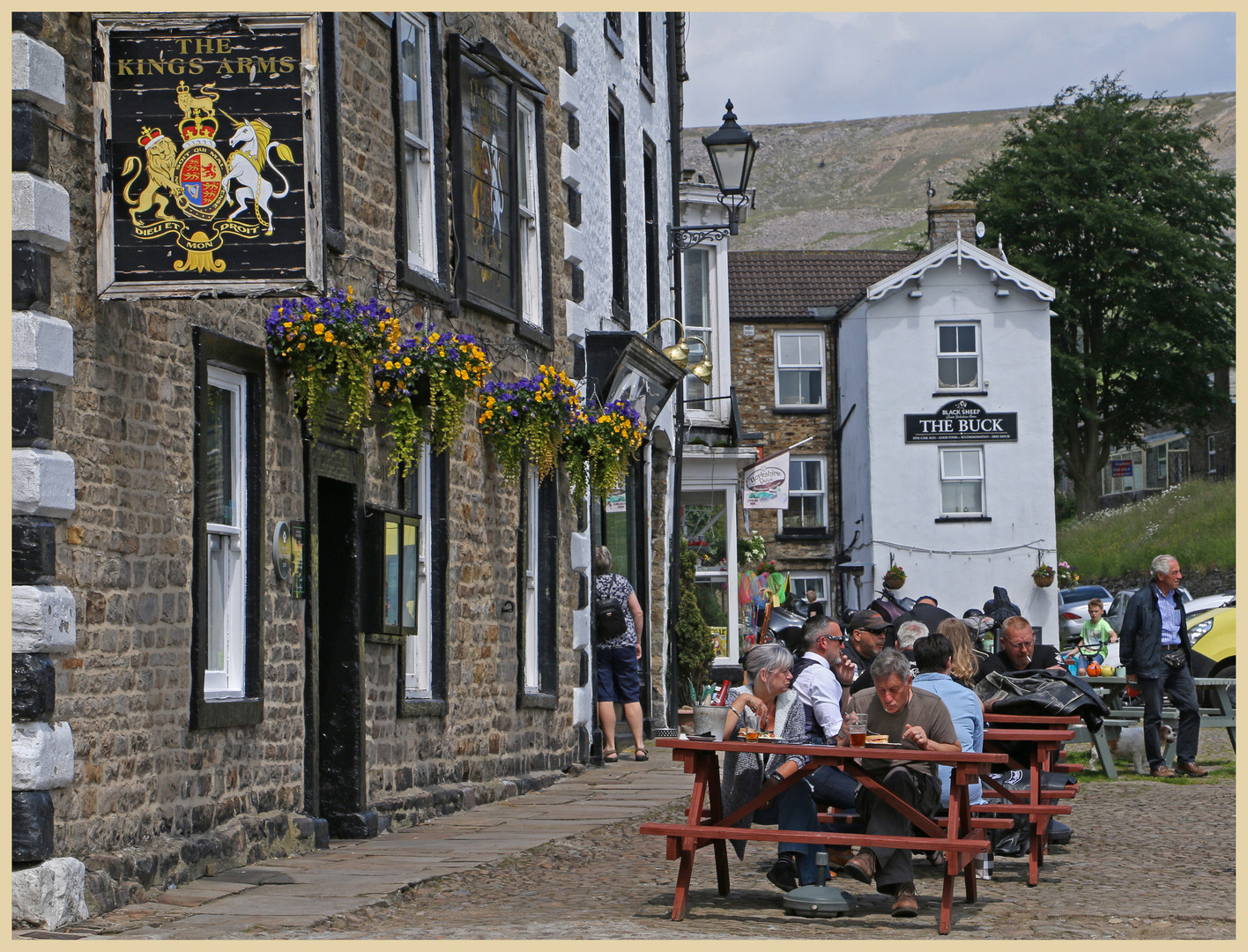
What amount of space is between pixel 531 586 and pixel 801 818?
705 cm

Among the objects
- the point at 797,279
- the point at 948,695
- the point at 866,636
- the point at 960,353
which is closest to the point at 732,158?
the point at 866,636

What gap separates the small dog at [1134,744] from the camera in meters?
15.6

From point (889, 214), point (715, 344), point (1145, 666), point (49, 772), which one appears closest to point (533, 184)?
point (1145, 666)

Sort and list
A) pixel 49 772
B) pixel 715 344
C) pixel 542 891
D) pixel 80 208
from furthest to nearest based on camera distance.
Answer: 1. pixel 715 344
2. pixel 542 891
3. pixel 80 208
4. pixel 49 772

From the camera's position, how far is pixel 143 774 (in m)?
8.28

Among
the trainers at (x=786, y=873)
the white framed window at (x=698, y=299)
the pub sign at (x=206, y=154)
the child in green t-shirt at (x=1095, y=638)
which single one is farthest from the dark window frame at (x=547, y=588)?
the white framed window at (x=698, y=299)

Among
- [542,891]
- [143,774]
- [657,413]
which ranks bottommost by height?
[542,891]

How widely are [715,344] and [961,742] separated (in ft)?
56.2

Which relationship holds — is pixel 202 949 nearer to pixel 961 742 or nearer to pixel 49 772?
pixel 49 772

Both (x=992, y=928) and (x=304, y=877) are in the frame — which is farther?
(x=304, y=877)

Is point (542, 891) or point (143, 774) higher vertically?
point (143, 774)

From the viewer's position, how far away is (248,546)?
9617 mm

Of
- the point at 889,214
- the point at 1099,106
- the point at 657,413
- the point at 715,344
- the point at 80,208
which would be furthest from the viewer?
the point at 889,214

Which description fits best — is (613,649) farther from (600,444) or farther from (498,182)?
(498,182)
